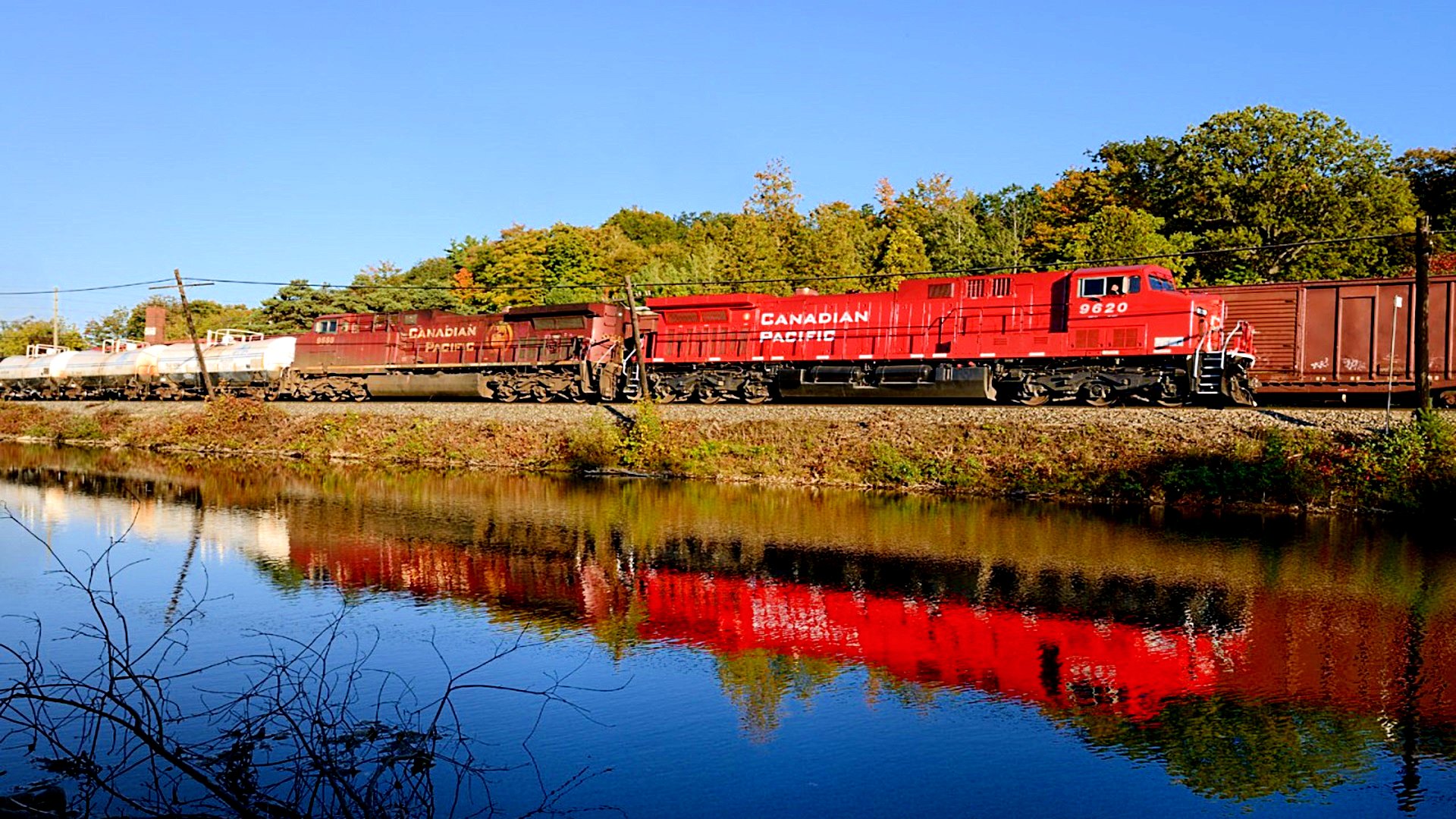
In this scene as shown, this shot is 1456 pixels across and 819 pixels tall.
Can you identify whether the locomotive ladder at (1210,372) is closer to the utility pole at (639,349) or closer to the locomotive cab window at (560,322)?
the utility pole at (639,349)

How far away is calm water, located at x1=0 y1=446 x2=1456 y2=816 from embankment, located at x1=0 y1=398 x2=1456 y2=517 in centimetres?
186

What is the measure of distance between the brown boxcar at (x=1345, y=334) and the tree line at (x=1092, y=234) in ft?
6.55

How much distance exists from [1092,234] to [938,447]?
2168cm

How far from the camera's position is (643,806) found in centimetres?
837

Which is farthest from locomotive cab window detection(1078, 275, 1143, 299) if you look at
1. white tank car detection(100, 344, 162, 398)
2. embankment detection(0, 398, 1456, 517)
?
white tank car detection(100, 344, 162, 398)

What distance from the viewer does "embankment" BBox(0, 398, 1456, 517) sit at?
23516 mm

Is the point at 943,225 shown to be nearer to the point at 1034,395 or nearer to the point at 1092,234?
the point at 1092,234

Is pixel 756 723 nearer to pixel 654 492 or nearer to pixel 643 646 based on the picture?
pixel 643 646

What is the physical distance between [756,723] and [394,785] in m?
3.37

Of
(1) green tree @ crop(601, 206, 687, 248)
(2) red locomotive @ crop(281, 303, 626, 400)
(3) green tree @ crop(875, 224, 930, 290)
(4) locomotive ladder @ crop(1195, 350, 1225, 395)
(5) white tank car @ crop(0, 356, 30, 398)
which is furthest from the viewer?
(1) green tree @ crop(601, 206, 687, 248)

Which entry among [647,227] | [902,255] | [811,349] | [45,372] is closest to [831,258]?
[902,255]

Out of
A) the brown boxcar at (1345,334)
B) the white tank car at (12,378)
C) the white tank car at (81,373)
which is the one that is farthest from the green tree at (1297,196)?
the white tank car at (12,378)

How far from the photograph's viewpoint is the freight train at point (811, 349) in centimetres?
2769

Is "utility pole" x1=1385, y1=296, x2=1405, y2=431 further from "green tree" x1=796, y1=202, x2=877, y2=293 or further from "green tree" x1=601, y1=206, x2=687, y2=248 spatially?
"green tree" x1=601, y1=206, x2=687, y2=248
